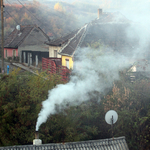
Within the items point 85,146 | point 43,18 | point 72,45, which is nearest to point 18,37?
point 72,45

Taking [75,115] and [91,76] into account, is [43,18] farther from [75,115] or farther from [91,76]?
[75,115]

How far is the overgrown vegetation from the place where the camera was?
444 inches

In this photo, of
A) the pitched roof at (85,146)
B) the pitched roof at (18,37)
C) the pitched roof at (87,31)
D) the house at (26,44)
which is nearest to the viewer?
the pitched roof at (85,146)

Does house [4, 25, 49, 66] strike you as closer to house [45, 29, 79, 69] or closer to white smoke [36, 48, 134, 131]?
house [45, 29, 79, 69]

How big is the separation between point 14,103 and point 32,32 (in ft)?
61.5

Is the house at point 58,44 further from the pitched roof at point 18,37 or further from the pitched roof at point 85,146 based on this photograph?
the pitched roof at point 85,146

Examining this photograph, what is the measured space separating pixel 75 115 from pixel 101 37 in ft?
27.5

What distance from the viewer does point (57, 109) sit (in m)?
11.6

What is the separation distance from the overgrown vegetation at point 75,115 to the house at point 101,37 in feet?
15.0

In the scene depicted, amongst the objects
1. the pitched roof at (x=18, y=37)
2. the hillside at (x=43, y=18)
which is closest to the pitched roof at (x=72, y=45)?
the pitched roof at (x=18, y=37)

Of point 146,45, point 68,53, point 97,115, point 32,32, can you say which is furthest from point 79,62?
point 32,32

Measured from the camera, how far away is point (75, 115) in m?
12.4

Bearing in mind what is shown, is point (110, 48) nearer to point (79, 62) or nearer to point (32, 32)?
point (79, 62)

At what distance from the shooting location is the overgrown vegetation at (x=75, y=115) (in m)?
11.3
